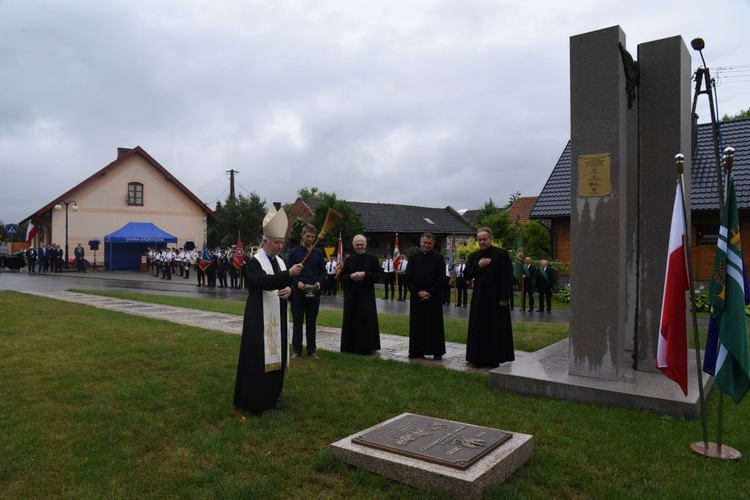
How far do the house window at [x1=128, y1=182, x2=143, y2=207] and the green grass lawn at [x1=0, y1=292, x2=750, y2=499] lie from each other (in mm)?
37657

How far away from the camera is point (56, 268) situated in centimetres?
3822

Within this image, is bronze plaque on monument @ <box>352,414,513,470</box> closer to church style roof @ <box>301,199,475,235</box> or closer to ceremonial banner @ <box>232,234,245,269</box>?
ceremonial banner @ <box>232,234,245,269</box>

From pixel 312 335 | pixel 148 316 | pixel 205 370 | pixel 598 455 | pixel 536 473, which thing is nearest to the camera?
pixel 536 473

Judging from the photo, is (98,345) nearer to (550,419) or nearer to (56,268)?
(550,419)

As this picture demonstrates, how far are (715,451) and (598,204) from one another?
111 inches

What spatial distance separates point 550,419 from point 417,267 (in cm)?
386

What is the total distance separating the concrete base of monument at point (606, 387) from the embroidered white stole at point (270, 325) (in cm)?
266

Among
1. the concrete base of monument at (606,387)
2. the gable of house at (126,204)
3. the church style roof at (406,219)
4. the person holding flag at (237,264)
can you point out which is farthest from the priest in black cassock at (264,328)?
the gable of house at (126,204)

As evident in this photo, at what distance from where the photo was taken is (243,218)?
4453 centimetres

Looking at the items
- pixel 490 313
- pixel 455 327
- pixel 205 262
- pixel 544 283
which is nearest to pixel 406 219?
pixel 205 262

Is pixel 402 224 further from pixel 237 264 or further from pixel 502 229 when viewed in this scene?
pixel 237 264

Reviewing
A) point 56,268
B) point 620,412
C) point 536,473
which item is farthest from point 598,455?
point 56,268

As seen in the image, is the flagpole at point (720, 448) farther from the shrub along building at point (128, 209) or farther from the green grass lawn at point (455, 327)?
the shrub along building at point (128, 209)

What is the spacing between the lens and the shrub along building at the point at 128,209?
40.6 meters
